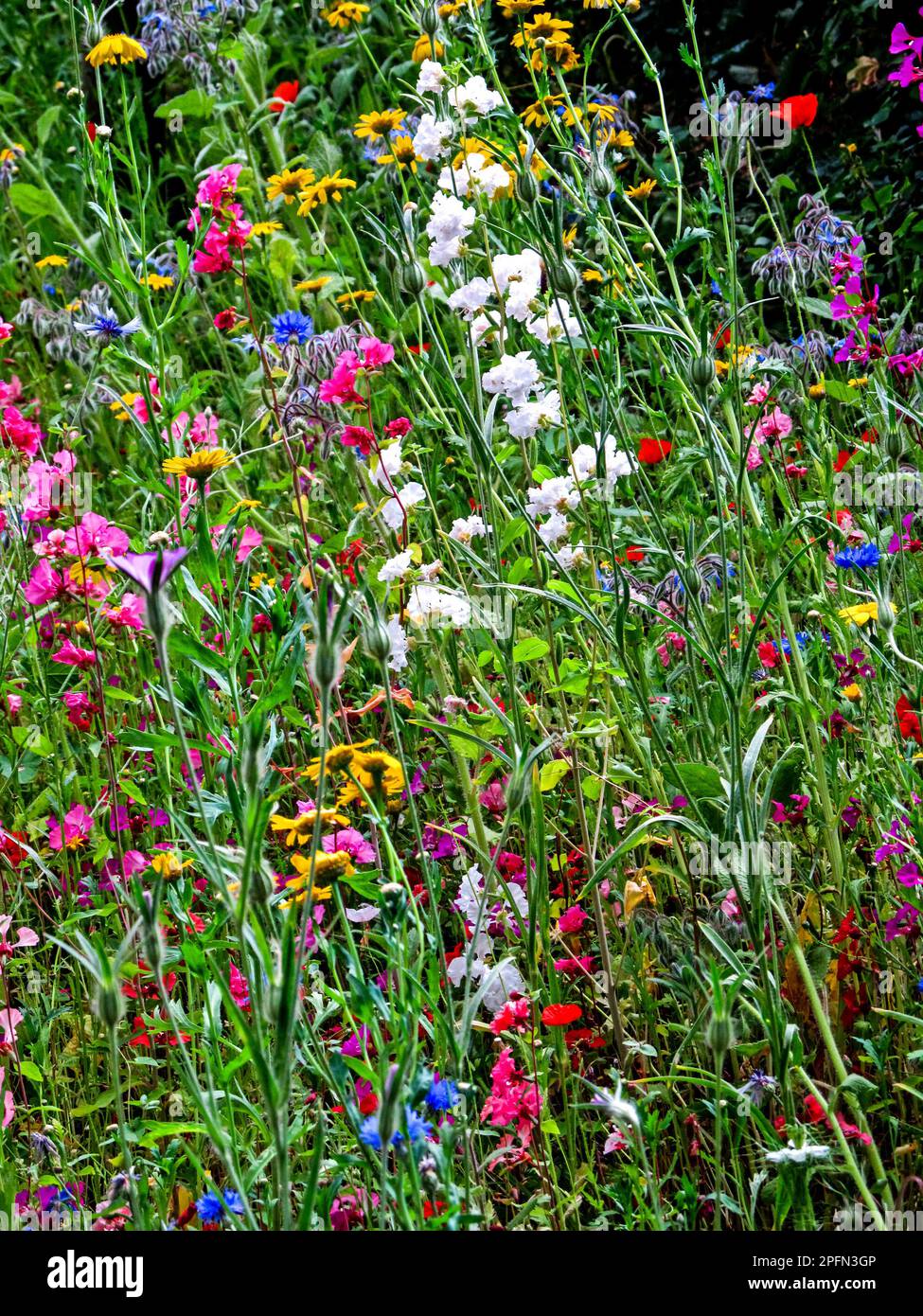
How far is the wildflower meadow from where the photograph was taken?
1.15 meters

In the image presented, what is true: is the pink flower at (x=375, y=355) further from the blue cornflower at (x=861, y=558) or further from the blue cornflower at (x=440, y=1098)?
the blue cornflower at (x=440, y=1098)

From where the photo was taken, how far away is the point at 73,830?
1927 mm

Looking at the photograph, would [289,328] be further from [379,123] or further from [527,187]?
[379,123]

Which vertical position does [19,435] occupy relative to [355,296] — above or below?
below

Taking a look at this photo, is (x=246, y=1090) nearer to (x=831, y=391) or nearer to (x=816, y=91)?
(x=831, y=391)

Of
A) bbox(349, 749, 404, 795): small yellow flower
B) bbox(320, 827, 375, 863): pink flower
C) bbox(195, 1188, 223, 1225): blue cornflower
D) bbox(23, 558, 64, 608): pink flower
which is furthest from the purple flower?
bbox(23, 558, 64, 608): pink flower

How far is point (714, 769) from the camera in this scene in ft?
4.67

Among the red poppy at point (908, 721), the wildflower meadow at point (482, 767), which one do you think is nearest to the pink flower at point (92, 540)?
the wildflower meadow at point (482, 767)

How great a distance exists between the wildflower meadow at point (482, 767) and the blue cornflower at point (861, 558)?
0.09 feet

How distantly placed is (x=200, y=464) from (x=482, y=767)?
0.50 meters
